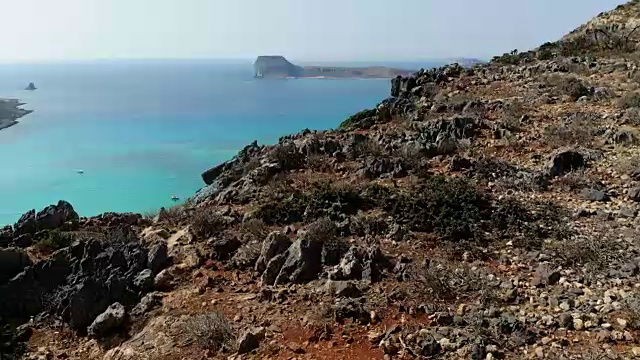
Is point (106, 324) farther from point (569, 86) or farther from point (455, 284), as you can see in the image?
point (569, 86)

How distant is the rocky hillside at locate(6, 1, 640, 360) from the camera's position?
6043 millimetres

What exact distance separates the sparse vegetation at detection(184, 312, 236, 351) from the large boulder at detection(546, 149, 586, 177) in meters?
7.52

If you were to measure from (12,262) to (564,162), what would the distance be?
1141cm

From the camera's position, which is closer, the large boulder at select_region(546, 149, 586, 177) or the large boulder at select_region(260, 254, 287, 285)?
the large boulder at select_region(260, 254, 287, 285)

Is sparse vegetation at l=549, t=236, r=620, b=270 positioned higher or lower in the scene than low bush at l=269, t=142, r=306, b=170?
lower

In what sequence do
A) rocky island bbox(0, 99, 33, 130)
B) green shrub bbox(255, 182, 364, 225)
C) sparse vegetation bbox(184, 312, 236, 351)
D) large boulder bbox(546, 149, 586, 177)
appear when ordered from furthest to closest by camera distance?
rocky island bbox(0, 99, 33, 130) < large boulder bbox(546, 149, 586, 177) < green shrub bbox(255, 182, 364, 225) < sparse vegetation bbox(184, 312, 236, 351)

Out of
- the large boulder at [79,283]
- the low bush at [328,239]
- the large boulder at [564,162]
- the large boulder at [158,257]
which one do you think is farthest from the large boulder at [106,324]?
the large boulder at [564,162]

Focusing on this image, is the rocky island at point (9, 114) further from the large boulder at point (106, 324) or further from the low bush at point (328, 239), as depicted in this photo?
the low bush at point (328, 239)

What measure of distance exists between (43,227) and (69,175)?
104 ft

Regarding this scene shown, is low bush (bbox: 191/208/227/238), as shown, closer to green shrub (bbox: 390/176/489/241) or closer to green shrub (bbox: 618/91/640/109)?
green shrub (bbox: 390/176/489/241)

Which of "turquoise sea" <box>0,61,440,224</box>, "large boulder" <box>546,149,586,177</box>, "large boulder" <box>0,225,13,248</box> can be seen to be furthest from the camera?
"turquoise sea" <box>0,61,440,224</box>

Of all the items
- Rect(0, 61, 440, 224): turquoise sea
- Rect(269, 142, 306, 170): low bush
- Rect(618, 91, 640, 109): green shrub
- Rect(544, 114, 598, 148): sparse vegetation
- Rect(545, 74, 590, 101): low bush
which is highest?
Rect(545, 74, 590, 101): low bush

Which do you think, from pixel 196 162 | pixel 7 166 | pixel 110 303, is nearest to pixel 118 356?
pixel 110 303

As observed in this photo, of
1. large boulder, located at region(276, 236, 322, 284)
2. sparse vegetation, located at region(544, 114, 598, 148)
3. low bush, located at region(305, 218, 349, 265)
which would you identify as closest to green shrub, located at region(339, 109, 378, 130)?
sparse vegetation, located at region(544, 114, 598, 148)
